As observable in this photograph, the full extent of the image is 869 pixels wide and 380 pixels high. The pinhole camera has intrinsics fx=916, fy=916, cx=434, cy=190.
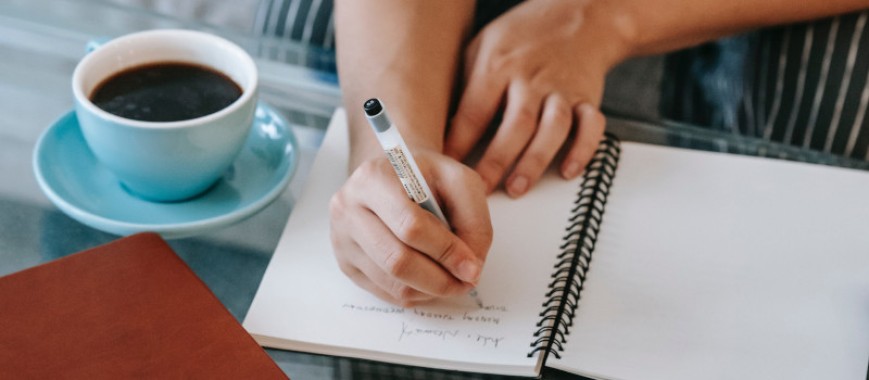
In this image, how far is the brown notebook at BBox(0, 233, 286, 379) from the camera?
49 centimetres

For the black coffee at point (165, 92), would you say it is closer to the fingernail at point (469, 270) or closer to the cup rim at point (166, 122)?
the cup rim at point (166, 122)

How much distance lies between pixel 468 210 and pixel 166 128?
0.66ft

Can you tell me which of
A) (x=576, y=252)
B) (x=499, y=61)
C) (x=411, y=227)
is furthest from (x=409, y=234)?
(x=499, y=61)

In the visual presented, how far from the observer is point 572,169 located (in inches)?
27.6

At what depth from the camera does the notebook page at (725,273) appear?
0.56 m

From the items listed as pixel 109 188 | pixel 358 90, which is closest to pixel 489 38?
pixel 358 90

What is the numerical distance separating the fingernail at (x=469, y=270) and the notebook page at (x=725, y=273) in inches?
2.8

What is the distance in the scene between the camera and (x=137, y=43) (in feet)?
2.14

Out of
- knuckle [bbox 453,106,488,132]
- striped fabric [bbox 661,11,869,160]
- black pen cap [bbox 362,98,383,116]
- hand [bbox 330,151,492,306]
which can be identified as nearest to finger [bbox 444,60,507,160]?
knuckle [bbox 453,106,488,132]

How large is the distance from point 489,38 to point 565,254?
23 centimetres

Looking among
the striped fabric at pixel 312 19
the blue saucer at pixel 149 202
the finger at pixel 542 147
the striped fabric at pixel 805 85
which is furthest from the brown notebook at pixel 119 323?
the striped fabric at pixel 805 85

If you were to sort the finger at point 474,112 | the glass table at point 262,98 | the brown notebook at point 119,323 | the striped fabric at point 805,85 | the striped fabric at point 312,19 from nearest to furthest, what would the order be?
the brown notebook at point 119,323, the glass table at point 262,98, the finger at point 474,112, the striped fabric at point 805,85, the striped fabric at point 312,19

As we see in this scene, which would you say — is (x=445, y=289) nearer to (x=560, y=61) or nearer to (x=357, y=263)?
(x=357, y=263)

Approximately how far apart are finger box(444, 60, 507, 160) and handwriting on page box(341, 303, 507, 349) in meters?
0.16
